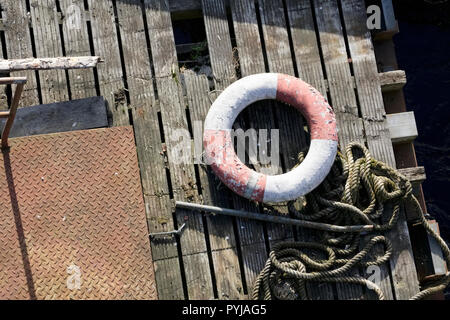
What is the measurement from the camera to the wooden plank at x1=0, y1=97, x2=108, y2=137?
466 cm

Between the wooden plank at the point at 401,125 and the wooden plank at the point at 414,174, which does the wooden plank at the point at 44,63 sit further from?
the wooden plank at the point at 414,174

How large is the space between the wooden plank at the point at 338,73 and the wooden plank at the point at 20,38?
237 cm

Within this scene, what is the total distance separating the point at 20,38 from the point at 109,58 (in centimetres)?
74

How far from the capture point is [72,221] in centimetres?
451

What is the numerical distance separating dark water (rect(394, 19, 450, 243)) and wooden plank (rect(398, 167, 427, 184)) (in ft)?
4.19

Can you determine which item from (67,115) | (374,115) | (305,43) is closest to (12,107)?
(67,115)

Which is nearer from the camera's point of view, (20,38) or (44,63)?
(44,63)

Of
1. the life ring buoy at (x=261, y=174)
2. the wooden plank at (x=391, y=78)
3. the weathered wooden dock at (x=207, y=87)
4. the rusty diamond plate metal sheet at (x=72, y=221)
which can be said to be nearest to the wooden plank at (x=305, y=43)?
the weathered wooden dock at (x=207, y=87)

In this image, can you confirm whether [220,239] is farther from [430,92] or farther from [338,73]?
[430,92]

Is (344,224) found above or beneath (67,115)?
beneath

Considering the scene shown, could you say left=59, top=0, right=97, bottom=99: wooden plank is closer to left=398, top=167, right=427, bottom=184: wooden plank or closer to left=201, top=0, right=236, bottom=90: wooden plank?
left=201, top=0, right=236, bottom=90: wooden plank

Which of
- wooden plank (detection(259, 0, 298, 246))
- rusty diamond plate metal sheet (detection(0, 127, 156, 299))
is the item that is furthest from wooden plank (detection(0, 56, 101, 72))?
wooden plank (detection(259, 0, 298, 246))
